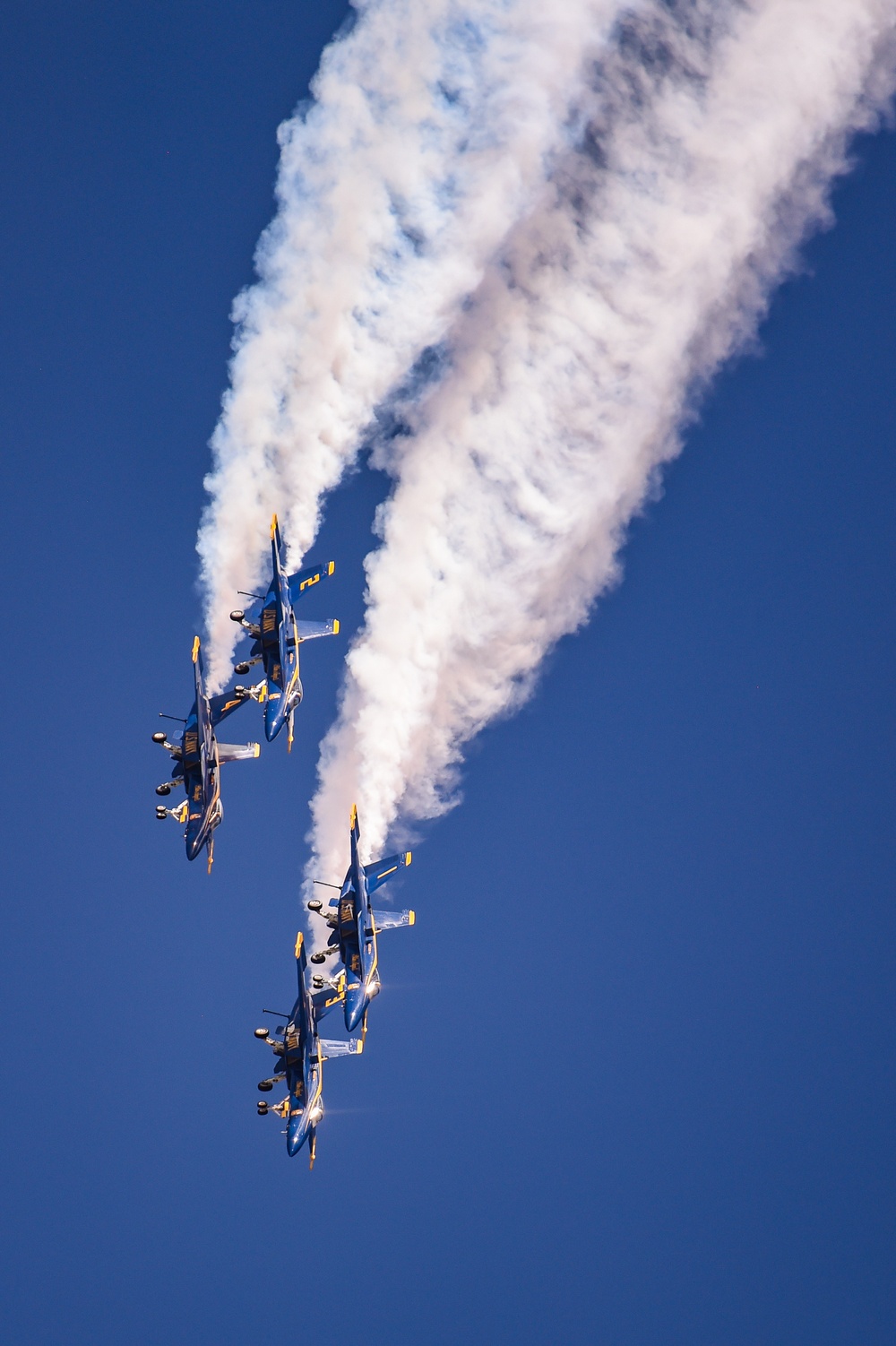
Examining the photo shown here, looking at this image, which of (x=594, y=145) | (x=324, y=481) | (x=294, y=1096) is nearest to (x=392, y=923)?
(x=294, y=1096)

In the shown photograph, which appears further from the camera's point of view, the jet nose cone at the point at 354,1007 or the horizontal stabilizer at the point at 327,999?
the horizontal stabilizer at the point at 327,999

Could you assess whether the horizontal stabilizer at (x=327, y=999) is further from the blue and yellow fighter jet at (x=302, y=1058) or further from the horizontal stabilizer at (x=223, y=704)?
the horizontal stabilizer at (x=223, y=704)

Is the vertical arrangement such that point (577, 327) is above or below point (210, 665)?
above

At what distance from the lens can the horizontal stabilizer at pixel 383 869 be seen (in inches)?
1560

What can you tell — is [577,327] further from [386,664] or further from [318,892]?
[318,892]

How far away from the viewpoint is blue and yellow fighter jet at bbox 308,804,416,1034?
38469 mm

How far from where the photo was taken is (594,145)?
34.0m

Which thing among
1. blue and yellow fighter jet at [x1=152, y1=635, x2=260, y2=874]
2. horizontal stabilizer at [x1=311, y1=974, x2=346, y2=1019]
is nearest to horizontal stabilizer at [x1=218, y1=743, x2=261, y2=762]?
blue and yellow fighter jet at [x1=152, y1=635, x2=260, y2=874]

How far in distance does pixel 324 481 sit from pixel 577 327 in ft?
19.7

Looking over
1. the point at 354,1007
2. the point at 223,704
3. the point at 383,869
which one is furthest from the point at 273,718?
the point at 354,1007

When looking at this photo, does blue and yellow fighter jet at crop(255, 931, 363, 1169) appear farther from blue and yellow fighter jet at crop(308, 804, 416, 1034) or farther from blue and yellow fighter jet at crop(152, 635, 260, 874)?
blue and yellow fighter jet at crop(152, 635, 260, 874)

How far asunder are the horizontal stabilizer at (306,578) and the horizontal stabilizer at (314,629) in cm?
110

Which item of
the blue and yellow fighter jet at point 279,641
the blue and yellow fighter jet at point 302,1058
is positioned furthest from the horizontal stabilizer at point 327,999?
the blue and yellow fighter jet at point 279,641

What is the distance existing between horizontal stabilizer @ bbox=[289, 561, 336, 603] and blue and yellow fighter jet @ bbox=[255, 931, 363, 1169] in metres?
7.52
